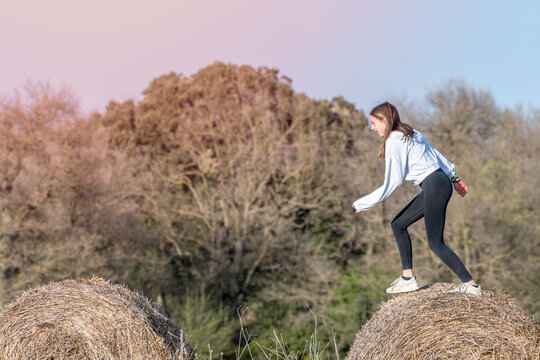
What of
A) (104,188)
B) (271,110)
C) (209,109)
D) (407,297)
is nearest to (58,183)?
(104,188)

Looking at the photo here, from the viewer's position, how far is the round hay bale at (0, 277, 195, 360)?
15.0 ft

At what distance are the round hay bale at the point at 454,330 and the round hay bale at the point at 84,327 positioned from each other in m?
1.55

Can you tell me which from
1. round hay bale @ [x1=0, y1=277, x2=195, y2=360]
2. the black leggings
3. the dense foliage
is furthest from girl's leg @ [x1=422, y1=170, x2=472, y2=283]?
the dense foliage

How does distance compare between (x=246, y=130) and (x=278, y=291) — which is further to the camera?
(x=246, y=130)

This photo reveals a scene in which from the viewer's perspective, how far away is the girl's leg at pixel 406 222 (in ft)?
15.9

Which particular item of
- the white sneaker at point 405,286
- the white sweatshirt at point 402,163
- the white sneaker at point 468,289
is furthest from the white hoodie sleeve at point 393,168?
the white sneaker at point 468,289

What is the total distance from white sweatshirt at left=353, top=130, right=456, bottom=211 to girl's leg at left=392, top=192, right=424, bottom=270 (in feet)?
0.73

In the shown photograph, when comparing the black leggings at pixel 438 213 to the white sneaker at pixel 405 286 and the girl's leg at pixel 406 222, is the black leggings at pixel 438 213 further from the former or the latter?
the white sneaker at pixel 405 286

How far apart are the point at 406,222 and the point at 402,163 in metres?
0.57

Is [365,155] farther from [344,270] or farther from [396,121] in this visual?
[396,121]

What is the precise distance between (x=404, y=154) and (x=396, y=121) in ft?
0.91

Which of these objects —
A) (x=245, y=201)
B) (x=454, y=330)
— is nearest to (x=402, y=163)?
(x=454, y=330)

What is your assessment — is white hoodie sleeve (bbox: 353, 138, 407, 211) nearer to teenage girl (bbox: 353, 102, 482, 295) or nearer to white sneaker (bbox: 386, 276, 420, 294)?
teenage girl (bbox: 353, 102, 482, 295)

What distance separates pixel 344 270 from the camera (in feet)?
81.9
